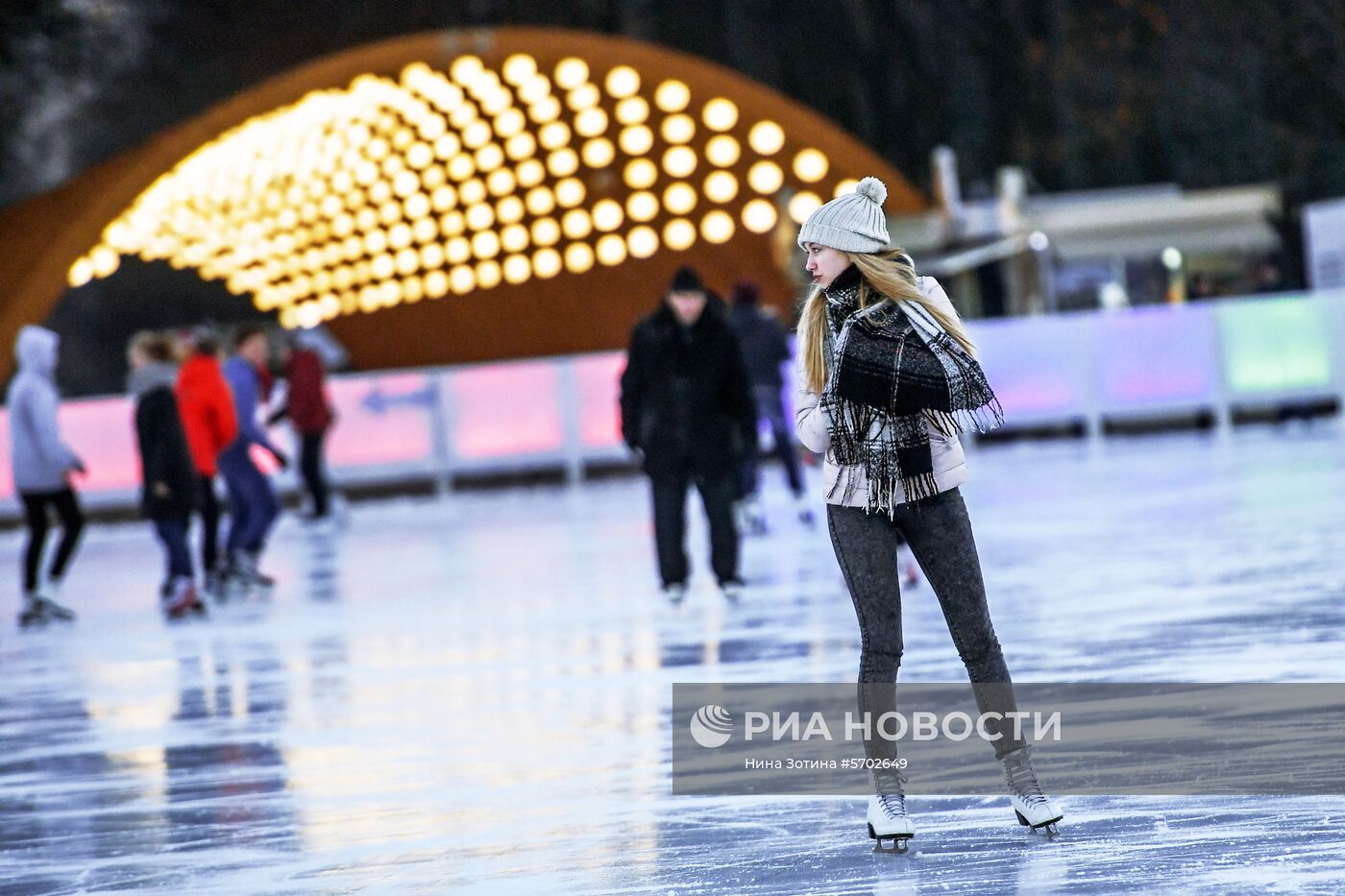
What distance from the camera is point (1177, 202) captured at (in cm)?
2695

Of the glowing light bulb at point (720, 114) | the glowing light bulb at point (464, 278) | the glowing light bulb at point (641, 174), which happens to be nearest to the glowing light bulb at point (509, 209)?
the glowing light bulb at point (464, 278)

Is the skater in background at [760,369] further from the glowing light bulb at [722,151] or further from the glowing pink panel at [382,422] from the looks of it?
the glowing light bulb at [722,151]

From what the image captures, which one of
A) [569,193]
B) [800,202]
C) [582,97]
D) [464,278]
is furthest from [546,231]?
[800,202]

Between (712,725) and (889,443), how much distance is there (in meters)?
2.28

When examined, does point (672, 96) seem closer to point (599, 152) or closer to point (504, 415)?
point (599, 152)

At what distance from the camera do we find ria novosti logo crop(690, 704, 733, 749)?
604 centimetres

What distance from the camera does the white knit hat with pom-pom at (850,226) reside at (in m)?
4.32

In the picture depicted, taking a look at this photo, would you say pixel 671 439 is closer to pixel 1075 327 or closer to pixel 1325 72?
pixel 1075 327

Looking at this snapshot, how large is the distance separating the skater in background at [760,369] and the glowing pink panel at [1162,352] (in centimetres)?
737

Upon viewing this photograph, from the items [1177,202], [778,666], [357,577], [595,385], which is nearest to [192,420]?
[357,577]

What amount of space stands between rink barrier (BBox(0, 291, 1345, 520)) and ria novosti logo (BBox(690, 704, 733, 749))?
13.9 metres

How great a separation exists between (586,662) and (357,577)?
16.0ft

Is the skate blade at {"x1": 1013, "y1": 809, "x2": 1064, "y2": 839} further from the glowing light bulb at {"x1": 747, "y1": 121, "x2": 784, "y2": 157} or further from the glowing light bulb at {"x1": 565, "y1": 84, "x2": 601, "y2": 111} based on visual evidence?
the glowing light bulb at {"x1": 565, "y1": 84, "x2": 601, "y2": 111}

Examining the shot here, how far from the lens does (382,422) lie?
20938mm
